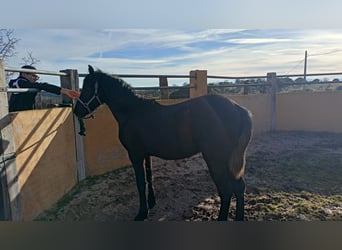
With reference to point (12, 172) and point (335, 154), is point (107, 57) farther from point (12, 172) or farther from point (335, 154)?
point (335, 154)

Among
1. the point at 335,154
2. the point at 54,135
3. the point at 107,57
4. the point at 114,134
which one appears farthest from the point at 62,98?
the point at 335,154

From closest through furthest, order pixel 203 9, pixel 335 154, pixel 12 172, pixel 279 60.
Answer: pixel 203 9 < pixel 12 172 < pixel 279 60 < pixel 335 154

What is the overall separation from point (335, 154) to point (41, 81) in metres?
3.89

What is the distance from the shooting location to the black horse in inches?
80.7

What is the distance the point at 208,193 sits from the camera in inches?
104

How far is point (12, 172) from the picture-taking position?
6.14ft

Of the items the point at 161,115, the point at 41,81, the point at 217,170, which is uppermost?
the point at 41,81

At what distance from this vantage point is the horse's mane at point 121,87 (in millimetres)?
2262

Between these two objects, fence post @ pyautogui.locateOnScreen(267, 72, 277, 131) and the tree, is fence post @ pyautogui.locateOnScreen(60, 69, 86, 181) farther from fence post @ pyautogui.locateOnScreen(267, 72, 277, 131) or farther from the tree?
fence post @ pyautogui.locateOnScreen(267, 72, 277, 131)

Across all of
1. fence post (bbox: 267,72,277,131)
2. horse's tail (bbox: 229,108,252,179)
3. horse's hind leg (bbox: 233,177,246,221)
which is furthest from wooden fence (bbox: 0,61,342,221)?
fence post (bbox: 267,72,277,131)

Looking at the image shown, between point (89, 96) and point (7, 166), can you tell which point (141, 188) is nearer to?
point (89, 96)

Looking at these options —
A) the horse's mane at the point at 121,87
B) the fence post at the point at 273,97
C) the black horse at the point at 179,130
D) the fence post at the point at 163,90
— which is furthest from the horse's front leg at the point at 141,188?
the fence post at the point at 273,97

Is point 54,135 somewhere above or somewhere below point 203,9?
below

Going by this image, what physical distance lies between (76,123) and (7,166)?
1.06m
